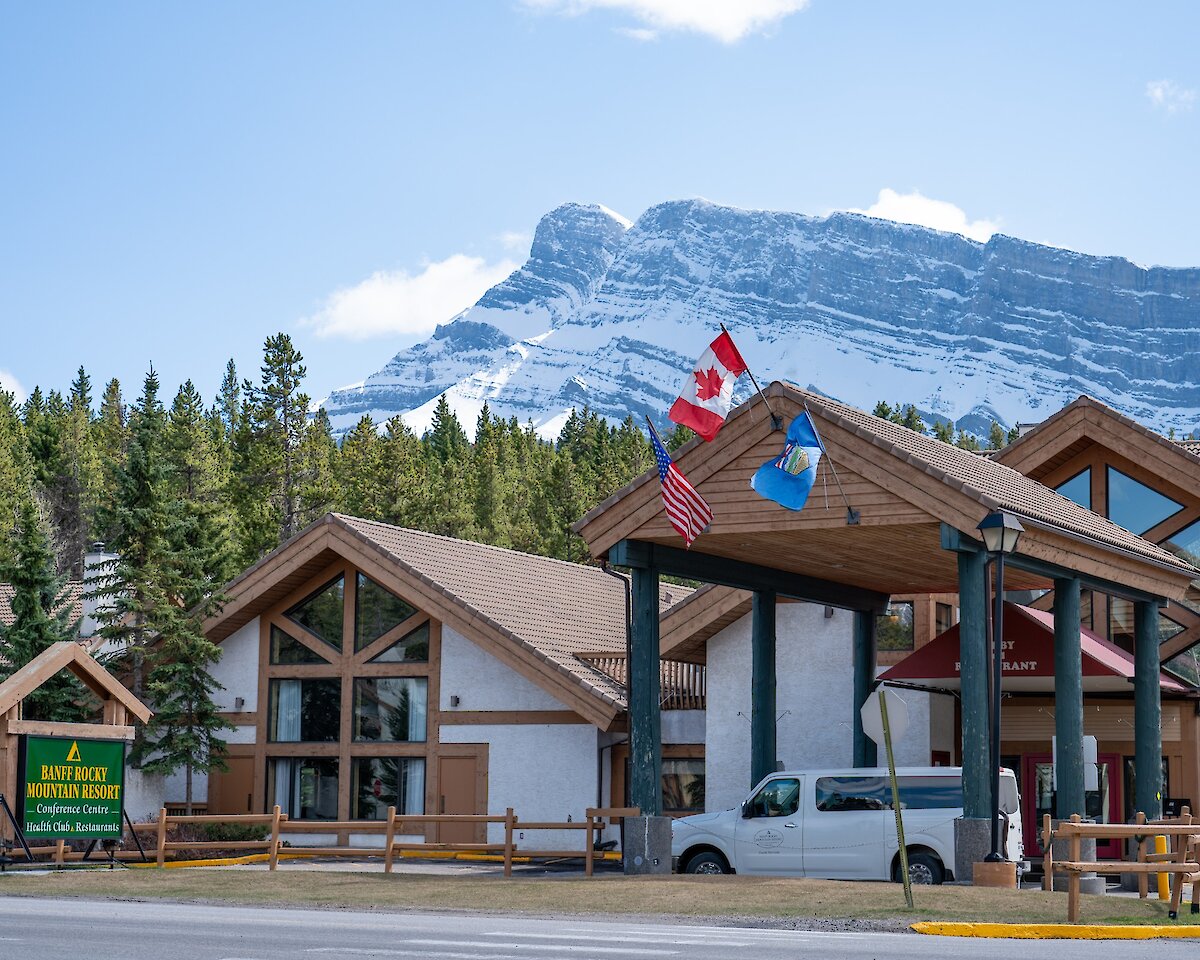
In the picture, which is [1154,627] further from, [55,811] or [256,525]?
[256,525]

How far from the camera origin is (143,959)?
12.6 meters

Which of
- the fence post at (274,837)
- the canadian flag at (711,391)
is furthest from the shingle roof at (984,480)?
the fence post at (274,837)

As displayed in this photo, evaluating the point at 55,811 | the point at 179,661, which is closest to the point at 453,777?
the point at 179,661

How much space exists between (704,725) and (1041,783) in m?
6.56

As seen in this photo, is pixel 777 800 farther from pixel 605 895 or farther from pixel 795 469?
pixel 795 469

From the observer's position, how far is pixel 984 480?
24344mm

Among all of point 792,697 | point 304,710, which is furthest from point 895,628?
point 304,710

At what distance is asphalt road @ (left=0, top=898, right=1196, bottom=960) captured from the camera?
517 inches

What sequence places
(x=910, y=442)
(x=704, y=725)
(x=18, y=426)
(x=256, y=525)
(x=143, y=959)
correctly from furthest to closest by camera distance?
1. (x=18, y=426)
2. (x=256, y=525)
3. (x=704, y=725)
4. (x=910, y=442)
5. (x=143, y=959)

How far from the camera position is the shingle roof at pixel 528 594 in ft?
111

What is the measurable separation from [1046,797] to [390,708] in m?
13.1

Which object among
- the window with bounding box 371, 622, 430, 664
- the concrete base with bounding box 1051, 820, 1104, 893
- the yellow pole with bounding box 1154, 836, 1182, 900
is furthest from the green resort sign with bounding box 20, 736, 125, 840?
the yellow pole with bounding box 1154, 836, 1182, 900

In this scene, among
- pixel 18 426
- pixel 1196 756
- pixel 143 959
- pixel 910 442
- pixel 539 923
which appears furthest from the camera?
pixel 18 426

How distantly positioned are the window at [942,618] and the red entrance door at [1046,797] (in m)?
3.01
